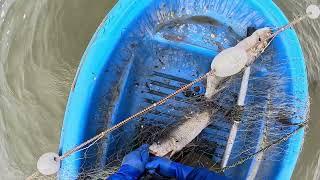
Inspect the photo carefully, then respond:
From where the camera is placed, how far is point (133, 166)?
274 centimetres

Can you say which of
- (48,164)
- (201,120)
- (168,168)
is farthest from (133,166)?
(201,120)

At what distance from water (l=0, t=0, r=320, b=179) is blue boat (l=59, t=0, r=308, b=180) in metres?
0.68

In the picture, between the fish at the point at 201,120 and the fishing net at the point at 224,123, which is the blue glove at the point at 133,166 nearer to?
the fish at the point at 201,120

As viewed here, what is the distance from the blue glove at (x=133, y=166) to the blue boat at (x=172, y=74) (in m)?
0.47

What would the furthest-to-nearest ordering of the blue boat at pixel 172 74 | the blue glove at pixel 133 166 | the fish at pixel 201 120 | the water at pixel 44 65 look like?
the water at pixel 44 65, the blue boat at pixel 172 74, the fish at pixel 201 120, the blue glove at pixel 133 166

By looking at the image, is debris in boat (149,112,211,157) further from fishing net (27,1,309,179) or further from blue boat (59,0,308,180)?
blue boat (59,0,308,180)

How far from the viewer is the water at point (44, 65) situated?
3.87 m

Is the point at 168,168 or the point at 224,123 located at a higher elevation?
the point at 224,123

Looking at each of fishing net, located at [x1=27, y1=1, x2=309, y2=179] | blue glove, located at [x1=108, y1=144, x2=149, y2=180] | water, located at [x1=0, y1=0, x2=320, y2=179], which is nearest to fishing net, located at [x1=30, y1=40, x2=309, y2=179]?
fishing net, located at [x1=27, y1=1, x2=309, y2=179]

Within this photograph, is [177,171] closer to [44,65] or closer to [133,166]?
[133,166]

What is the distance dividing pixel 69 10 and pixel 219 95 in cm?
140

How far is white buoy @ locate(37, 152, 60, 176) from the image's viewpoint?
2.71m

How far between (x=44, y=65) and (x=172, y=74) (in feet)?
3.56

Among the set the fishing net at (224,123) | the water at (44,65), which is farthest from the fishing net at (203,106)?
the water at (44,65)
